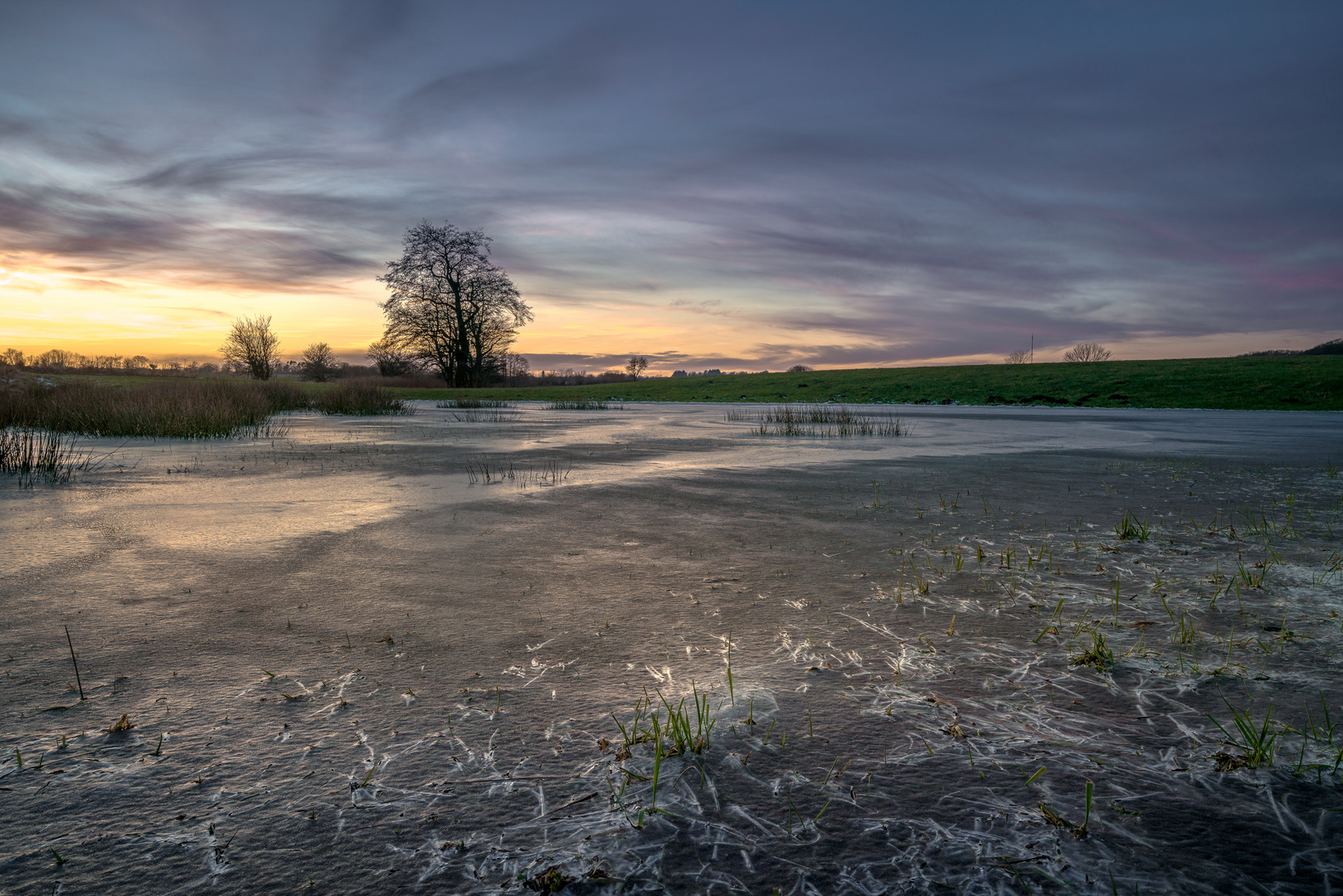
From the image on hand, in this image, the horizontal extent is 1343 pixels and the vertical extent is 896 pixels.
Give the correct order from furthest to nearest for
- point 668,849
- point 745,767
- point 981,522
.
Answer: point 981,522, point 745,767, point 668,849

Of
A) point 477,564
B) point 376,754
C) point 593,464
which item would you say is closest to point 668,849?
point 376,754

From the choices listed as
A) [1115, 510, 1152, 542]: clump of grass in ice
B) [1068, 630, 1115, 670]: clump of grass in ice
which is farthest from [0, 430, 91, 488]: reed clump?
[1115, 510, 1152, 542]: clump of grass in ice

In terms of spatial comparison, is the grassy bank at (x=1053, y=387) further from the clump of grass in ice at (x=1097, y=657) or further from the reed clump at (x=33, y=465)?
the clump of grass in ice at (x=1097, y=657)

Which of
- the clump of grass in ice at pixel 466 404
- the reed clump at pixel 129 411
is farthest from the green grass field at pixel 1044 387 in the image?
the reed clump at pixel 129 411

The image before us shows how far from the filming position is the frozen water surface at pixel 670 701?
181 cm

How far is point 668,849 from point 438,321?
152ft

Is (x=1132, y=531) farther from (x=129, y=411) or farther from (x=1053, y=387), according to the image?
(x=1053, y=387)

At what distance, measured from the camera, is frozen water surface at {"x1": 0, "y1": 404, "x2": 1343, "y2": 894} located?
181cm

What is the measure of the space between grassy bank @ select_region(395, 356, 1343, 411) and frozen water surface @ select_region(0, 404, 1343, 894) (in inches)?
1246

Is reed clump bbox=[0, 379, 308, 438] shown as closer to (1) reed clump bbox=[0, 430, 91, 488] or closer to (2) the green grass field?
(1) reed clump bbox=[0, 430, 91, 488]

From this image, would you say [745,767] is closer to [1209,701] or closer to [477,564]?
[1209,701]

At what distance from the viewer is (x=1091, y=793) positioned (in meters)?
2.04

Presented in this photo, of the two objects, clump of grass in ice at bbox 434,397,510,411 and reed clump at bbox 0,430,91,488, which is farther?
clump of grass in ice at bbox 434,397,510,411

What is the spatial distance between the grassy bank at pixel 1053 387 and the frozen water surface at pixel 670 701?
104ft
